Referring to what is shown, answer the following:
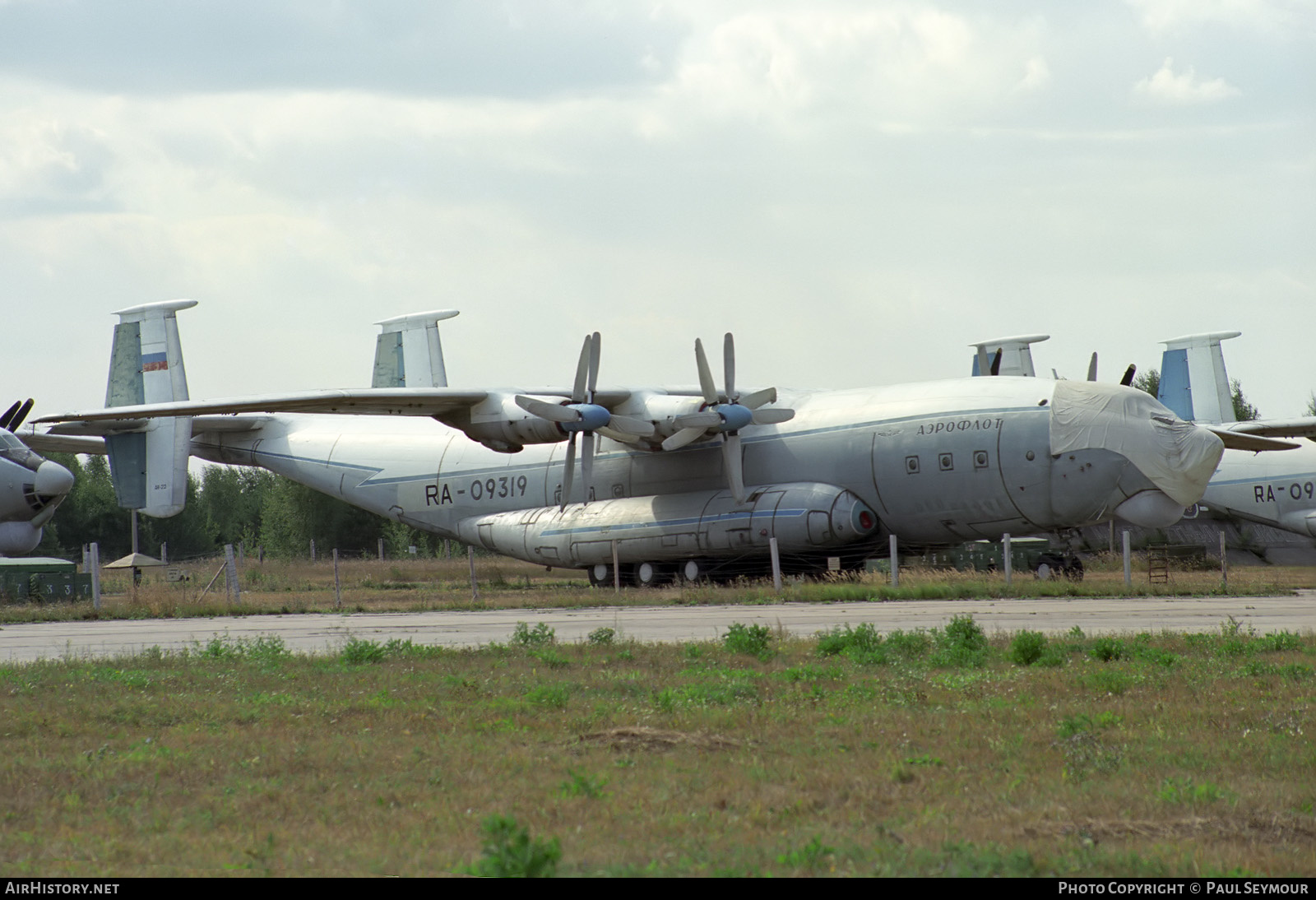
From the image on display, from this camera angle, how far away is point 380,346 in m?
38.5

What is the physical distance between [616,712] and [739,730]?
1.29m

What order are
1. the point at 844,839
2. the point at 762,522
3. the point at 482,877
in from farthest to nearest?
the point at 762,522, the point at 844,839, the point at 482,877

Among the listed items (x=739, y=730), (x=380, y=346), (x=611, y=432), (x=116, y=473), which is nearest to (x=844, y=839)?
(x=739, y=730)

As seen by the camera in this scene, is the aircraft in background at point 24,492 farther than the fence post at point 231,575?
Yes

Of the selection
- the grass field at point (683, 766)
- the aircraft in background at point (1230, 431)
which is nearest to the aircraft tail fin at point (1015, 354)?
the aircraft in background at point (1230, 431)

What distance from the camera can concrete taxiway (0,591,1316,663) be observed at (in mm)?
17141

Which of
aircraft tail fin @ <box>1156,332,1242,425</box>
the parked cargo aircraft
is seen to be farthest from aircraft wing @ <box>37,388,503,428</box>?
aircraft tail fin @ <box>1156,332,1242,425</box>

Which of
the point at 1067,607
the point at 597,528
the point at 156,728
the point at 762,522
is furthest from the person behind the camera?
the point at 597,528

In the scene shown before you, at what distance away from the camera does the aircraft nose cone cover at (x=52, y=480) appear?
29328mm

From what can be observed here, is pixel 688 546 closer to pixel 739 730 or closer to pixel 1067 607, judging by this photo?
pixel 1067 607

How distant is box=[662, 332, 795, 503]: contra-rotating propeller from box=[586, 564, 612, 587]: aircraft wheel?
494 centimetres

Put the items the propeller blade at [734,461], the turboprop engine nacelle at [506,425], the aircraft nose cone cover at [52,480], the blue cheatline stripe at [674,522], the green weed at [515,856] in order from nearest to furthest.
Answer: the green weed at [515,856]
the blue cheatline stripe at [674,522]
the propeller blade at [734,461]
the turboprop engine nacelle at [506,425]
the aircraft nose cone cover at [52,480]

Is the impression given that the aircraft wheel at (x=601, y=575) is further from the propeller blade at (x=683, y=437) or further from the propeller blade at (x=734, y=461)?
the propeller blade at (x=734, y=461)

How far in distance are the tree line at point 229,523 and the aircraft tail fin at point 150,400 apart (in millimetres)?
21864
